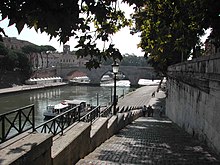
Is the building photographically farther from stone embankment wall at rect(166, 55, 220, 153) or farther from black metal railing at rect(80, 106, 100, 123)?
stone embankment wall at rect(166, 55, 220, 153)

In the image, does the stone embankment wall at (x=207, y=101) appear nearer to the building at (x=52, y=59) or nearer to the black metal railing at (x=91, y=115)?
the black metal railing at (x=91, y=115)

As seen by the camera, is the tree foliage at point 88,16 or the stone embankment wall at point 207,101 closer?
the tree foliage at point 88,16

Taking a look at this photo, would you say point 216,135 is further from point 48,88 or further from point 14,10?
point 48,88

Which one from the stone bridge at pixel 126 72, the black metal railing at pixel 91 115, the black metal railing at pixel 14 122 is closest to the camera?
the black metal railing at pixel 14 122

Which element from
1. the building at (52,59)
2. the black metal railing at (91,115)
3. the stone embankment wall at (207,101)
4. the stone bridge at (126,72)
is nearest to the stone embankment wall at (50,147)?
the black metal railing at (91,115)

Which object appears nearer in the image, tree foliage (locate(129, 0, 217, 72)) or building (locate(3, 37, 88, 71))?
tree foliage (locate(129, 0, 217, 72))

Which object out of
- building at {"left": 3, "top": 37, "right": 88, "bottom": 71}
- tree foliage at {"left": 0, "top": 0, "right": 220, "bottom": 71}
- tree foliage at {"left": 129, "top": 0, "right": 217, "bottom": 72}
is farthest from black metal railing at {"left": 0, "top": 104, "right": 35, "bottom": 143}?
building at {"left": 3, "top": 37, "right": 88, "bottom": 71}

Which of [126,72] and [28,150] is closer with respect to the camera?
[28,150]

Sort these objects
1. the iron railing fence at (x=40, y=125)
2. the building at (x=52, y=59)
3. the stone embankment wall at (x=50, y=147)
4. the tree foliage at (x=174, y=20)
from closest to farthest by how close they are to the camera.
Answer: the stone embankment wall at (x=50, y=147) → the iron railing fence at (x=40, y=125) → the tree foliage at (x=174, y=20) → the building at (x=52, y=59)

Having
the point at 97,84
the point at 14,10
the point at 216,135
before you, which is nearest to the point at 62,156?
the point at 14,10

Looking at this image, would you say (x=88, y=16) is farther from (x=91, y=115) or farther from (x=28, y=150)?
(x=91, y=115)

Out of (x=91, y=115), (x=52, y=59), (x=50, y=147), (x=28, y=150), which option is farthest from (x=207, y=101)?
(x=52, y=59)

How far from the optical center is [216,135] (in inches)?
236

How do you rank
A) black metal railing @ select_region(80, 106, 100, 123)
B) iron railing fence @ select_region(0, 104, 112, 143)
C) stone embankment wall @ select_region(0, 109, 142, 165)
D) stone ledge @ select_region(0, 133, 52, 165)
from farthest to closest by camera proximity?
1. black metal railing @ select_region(80, 106, 100, 123)
2. iron railing fence @ select_region(0, 104, 112, 143)
3. stone embankment wall @ select_region(0, 109, 142, 165)
4. stone ledge @ select_region(0, 133, 52, 165)
